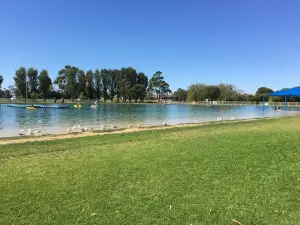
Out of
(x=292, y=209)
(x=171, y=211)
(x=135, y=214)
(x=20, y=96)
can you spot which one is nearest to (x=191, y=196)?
(x=171, y=211)

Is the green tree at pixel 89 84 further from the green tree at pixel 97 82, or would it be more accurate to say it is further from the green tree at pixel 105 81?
the green tree at pixel 105 81

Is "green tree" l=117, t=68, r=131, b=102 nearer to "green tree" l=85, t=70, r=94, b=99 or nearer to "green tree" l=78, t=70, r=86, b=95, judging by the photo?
"green tree" l=85, t=70, r=94, b=99

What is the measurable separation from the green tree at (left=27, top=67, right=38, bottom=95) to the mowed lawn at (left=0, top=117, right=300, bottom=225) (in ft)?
322

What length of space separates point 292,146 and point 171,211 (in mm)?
5981

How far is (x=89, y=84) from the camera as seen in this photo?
111 meters

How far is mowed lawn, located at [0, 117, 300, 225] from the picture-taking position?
12.6 feet

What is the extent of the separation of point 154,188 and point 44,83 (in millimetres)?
102653

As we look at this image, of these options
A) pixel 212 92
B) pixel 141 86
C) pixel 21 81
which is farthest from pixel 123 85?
pixel 21 81

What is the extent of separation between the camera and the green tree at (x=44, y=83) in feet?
322

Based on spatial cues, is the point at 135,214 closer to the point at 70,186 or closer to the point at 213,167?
the point at 70,186

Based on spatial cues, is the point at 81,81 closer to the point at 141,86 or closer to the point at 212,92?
the point at 141,86

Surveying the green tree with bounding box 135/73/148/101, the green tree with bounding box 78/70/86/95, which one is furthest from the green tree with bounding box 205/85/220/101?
the green tree with bounding box 78/70/86/95

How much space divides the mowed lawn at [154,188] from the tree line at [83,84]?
94.7m

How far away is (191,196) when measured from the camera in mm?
4508
